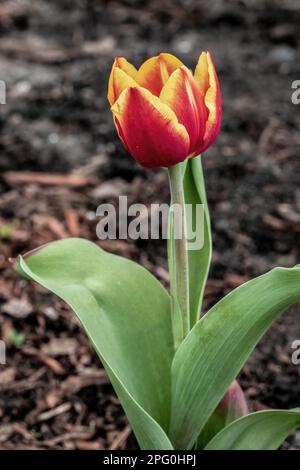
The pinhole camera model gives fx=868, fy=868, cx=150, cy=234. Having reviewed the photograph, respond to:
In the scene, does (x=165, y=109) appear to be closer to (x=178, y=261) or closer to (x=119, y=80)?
(x=119, y=80)

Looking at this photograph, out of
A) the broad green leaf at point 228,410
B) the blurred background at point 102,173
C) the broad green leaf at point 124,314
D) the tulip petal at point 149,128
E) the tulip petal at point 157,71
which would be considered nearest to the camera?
the tulip petal at point 149,128

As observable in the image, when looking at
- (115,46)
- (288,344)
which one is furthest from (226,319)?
(115,46)

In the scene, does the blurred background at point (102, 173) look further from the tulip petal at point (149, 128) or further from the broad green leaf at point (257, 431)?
the tulip petal at point (149, 128)

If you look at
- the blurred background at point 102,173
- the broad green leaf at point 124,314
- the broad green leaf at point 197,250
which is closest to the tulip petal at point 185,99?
the broad green leaf at point 197,250

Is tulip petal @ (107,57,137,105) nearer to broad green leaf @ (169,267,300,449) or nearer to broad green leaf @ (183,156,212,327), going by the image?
broad green leaf @ (183,156,212,327)

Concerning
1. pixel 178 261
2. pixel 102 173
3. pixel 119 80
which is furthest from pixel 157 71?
pixel 102 173

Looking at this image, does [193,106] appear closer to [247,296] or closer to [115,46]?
[247,296]

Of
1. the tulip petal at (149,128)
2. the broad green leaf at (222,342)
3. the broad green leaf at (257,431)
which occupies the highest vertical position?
the tulip petal at (149,128)
